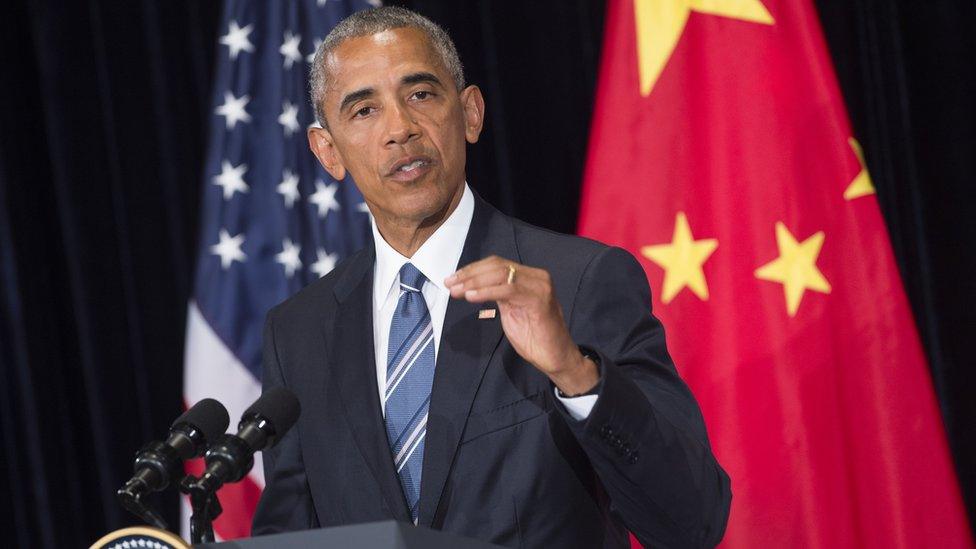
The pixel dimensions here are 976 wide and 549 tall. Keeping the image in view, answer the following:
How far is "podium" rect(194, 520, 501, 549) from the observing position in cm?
105

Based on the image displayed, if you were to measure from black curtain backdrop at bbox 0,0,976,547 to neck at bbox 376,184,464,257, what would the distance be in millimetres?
1278

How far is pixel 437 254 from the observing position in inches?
75.7

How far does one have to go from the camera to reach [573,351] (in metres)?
1.45

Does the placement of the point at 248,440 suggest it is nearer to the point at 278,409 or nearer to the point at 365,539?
the point at 278,409

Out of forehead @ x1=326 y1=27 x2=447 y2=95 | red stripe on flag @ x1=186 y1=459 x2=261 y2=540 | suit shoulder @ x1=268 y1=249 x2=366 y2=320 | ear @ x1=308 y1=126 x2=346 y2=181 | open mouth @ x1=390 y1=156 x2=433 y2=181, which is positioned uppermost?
forehead @ x1=326 y1=27 x2=447 y2=95

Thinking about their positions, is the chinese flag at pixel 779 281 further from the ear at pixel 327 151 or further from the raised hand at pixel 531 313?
the raised hand at pixel 531 313

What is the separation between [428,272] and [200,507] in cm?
73

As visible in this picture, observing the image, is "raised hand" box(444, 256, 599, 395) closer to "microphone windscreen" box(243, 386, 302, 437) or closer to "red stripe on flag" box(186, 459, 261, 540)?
"microphone windscreen" box(243, 386, 302, 437)

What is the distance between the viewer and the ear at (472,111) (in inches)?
83.4

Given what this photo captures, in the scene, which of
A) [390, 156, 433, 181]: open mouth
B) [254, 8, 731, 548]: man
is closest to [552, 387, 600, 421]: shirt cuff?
[254, 8, 731, 548]: man

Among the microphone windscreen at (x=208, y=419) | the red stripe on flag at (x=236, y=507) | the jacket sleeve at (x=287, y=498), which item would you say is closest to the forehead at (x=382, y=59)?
the jacket sleeve at (x=287, y=498)

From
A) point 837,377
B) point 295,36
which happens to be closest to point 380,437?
point 837,377

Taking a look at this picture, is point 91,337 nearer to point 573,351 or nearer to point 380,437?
point 380,437

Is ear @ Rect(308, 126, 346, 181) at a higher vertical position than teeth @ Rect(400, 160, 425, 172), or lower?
higher
